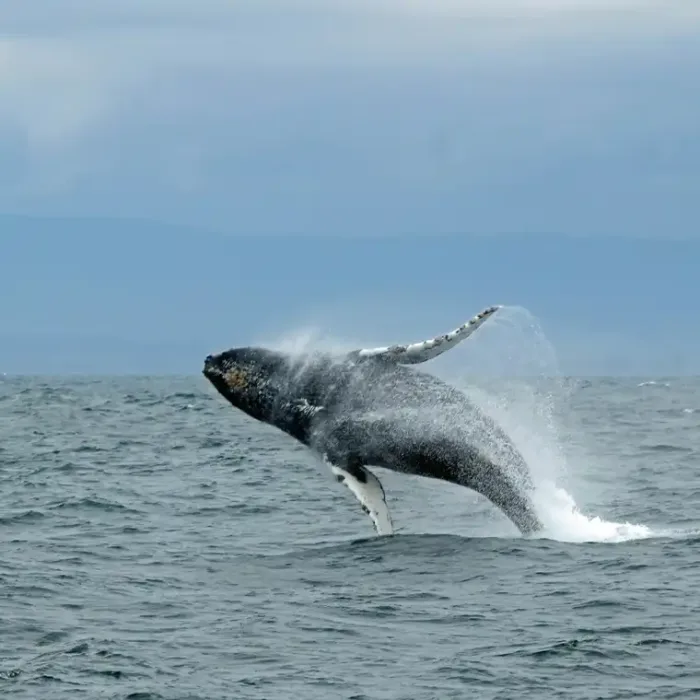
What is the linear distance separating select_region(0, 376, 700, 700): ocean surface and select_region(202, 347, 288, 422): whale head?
133 centimetres

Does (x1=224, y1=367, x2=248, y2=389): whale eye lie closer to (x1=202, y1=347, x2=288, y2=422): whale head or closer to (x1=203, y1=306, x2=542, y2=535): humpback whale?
(x1=202, y1=347, x2=288, y2=422): whale head

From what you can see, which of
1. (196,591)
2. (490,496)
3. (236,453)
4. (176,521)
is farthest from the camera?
(236,453)

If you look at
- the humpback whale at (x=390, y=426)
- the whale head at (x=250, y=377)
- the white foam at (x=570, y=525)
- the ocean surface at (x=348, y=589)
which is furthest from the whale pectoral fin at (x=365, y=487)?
the white foam at (x=570, y=525)

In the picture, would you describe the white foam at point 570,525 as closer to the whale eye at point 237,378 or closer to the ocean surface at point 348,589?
the ocean surface at point 348,589

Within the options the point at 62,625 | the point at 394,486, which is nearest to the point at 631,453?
the point at 394,486

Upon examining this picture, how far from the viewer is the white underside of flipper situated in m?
18.6

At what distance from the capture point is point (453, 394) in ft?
68.2

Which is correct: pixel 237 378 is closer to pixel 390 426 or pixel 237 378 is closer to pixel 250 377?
pixel 250 377

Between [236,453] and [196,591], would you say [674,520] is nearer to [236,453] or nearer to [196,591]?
[196,591]

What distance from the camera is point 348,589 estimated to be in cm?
1802

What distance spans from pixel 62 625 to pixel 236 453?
79.8 ft

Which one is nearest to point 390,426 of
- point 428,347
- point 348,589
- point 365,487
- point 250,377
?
point 365,487

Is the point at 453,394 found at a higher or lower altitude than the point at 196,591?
higher

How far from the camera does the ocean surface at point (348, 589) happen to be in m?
14.1
